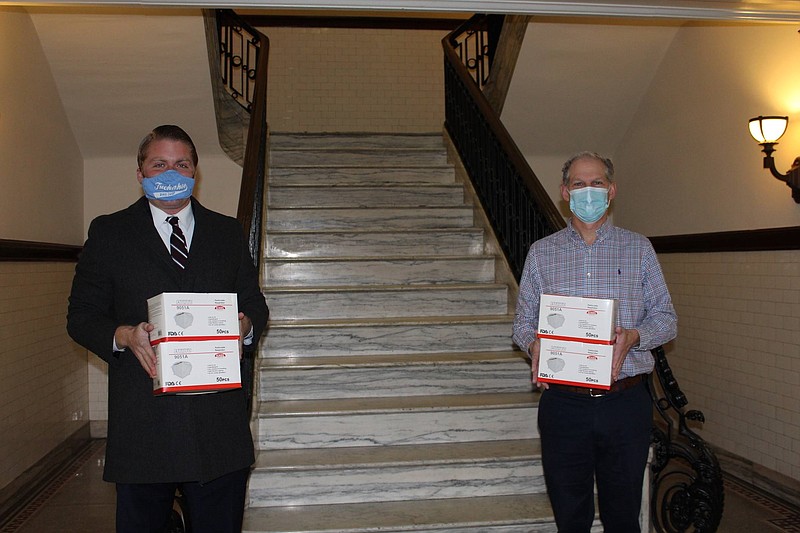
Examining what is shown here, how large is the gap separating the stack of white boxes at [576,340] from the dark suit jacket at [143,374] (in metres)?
0.98

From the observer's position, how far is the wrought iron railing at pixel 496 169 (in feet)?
13.7

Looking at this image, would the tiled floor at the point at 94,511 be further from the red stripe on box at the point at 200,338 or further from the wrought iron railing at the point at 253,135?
the red stripe on box at the point at 200,338

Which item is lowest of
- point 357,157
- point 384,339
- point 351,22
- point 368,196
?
point 384,339

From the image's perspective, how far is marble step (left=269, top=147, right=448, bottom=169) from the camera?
601cm

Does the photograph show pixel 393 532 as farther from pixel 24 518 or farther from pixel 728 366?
pixel 728 366

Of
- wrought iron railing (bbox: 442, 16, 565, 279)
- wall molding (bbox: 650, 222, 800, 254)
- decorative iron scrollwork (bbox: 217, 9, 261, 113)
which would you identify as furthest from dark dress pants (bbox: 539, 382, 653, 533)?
decorative iron scrollwork (bbox: 217, 9, 261, 113)

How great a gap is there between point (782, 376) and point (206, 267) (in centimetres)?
367

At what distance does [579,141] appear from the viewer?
6.50 metres

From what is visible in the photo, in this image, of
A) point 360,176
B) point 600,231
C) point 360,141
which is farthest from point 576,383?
point 360,141

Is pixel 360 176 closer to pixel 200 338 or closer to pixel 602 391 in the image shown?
pixel 602 391

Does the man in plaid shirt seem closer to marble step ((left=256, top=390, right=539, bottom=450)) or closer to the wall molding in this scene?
marble step ((left=256, top=390, right=539, bottom=450))

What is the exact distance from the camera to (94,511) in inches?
167

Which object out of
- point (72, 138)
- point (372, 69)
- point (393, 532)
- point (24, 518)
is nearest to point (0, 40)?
point (72, 138)

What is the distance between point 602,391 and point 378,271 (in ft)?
8.45
